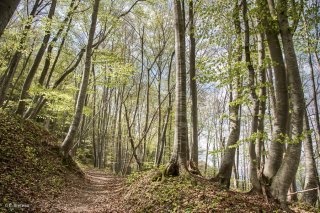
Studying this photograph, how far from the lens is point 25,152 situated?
798 cm

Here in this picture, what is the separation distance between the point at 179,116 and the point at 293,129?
331 centimetres

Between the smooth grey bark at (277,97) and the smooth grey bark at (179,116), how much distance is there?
244 cm

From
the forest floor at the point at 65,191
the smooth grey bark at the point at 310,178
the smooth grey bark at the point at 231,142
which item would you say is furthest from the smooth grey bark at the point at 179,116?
the smooth grey bark at the point at 310,178

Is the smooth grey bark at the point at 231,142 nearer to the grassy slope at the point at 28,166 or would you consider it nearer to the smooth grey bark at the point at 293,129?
the smooth grey bark at the point at 293,129

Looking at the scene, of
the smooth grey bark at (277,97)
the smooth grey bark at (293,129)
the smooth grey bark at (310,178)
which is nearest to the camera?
the smooth grey bark at (293,129)

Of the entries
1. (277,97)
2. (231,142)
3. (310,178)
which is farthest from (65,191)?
(310,178)

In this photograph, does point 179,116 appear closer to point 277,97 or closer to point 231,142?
point 231,142

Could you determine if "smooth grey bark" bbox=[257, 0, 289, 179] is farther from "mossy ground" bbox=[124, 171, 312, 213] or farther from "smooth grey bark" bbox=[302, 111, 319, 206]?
"smooth grey bark" bbox=[302, 111, 319, 206]

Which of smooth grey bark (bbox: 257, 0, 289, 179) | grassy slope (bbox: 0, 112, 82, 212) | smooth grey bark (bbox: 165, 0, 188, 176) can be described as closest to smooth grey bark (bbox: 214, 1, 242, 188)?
smooth grey bark (bbox: 257, 0, 289, 179)

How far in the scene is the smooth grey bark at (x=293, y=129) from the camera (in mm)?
5098

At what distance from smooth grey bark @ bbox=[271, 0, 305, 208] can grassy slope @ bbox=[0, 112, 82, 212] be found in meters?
5.55

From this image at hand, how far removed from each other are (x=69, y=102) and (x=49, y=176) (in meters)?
6.14

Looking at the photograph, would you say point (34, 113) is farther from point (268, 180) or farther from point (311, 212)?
point (311, 212)

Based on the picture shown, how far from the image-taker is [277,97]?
260 inches
